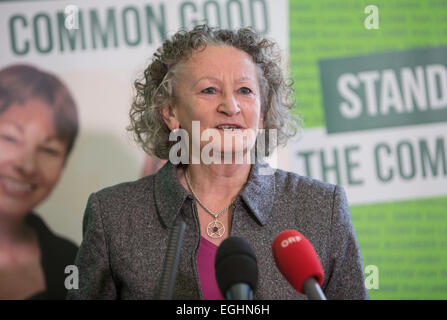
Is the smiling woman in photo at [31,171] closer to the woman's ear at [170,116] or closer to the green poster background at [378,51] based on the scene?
the woman's ear at [170,116]

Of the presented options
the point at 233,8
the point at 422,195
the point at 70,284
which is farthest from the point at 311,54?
the point at 70,284

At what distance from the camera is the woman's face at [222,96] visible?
1857mm

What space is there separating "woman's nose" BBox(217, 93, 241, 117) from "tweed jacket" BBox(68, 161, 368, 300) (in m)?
0.26

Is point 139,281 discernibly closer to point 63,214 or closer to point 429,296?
point 63,214

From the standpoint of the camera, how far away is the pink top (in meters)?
1.73

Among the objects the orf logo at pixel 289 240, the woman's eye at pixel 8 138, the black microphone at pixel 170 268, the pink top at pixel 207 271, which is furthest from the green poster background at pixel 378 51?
the black microphone at pixel 170 268

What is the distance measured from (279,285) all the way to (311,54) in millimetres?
1361

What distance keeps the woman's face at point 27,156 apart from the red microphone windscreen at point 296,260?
1646 mm

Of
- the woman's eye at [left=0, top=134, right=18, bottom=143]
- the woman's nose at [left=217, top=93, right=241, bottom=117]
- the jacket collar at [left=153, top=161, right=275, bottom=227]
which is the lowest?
the jacket collar at [left=153, top=161, right=275, bottom=227]

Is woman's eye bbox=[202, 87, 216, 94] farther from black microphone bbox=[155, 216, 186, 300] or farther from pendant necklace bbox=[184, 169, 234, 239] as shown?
black microphone bbox=[155, 216, 186, 300]

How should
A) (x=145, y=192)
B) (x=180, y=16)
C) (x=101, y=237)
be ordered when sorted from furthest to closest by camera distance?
(x=180, y=16), (x=145, y=192), (x=101, y=237)

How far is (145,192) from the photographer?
2.00 meters

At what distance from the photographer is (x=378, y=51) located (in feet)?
9.07

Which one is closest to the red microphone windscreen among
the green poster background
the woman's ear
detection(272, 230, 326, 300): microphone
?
detection(272, 230, 326, 300): microphone
